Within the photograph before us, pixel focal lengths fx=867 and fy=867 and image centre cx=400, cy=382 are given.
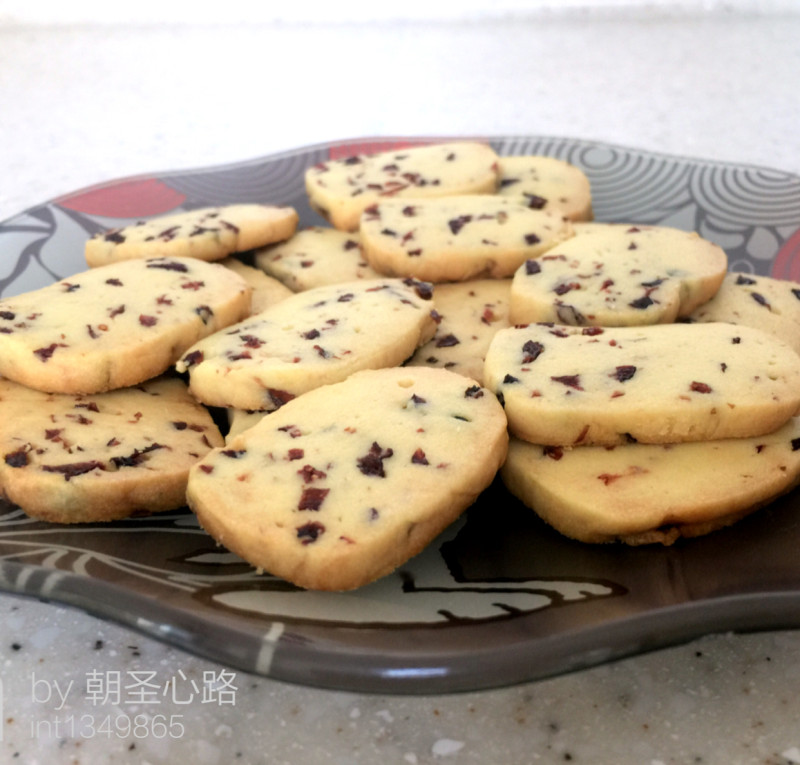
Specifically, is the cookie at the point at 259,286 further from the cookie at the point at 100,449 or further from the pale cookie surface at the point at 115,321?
the cookie at the point at 100,449

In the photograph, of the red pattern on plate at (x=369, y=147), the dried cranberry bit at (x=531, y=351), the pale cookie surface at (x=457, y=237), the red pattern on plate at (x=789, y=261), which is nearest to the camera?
the dried cranberry bit at (x=531, y=351)

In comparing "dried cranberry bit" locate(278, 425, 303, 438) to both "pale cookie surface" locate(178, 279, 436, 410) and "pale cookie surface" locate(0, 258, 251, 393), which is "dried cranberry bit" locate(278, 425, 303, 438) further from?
"pale cookie surface" locate(0, 258, 251, 393)

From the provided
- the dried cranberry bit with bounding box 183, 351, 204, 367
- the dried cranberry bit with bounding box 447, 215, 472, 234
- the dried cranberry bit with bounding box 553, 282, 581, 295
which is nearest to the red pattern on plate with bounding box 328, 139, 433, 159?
the dried cranberry bit with bounding box 447, 215, 472, 234

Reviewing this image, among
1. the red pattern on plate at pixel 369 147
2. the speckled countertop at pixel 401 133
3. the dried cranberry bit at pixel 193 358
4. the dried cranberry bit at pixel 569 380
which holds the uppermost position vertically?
the red pattern on plate at pixel 369 147

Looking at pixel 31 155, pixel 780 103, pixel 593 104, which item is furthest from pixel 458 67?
pixel 31 155

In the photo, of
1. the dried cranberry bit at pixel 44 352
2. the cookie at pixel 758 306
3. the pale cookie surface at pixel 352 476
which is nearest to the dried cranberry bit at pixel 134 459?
the pale cookie surface at pixel 352 476

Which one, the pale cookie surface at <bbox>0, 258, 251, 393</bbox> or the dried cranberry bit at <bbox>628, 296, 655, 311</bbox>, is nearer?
the pale cookie surface at <bbox>0, 258, 251, 393</bbox>
